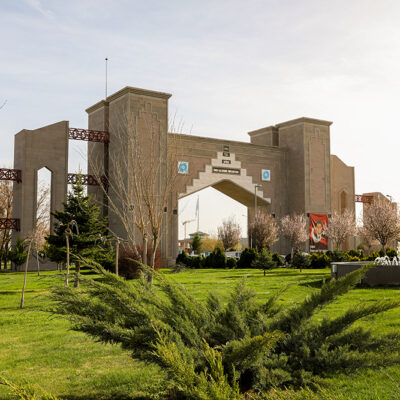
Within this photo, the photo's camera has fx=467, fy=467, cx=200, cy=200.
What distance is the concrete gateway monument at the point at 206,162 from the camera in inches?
1257

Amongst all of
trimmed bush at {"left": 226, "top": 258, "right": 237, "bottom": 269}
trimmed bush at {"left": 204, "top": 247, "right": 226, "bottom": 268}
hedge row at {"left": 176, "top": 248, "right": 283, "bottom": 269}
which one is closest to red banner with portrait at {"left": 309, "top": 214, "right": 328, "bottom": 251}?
hedge row at {"left": 176, "top": 248, "right": 283, "bottom": 269}

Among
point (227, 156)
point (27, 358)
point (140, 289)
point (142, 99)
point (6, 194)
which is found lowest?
point (27, 358)

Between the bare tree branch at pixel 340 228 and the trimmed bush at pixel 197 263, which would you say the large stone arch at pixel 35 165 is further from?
the bare tree branch at pixel 340 228

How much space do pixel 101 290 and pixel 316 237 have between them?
131ft

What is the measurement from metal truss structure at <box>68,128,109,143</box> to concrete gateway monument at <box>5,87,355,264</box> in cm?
7

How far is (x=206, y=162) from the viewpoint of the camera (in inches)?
1527

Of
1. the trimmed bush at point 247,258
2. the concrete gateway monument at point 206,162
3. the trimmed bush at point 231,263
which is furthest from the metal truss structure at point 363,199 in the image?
the trimmed bush at point 231,263

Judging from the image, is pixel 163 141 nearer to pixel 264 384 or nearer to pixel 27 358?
pixel 27 358

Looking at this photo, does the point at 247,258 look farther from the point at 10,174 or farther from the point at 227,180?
the point at 10,174

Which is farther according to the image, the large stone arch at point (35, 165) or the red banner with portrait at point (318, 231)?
the red banner with portrait at point (318, 231)

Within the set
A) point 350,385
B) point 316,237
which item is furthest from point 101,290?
point 316,237

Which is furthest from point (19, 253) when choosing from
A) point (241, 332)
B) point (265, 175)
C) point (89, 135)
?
point (241, 332)

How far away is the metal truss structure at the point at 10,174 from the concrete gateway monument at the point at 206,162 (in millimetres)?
244

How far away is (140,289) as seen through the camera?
457 cm
